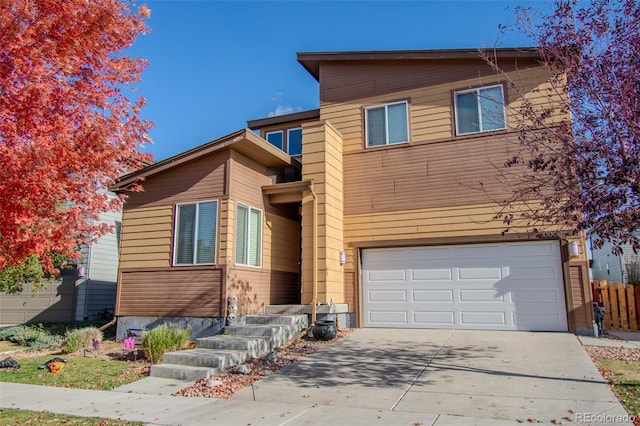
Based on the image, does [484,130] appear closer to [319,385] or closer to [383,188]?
[383,188]

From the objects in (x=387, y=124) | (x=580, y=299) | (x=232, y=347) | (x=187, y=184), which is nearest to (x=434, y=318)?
(x=580, y=299)

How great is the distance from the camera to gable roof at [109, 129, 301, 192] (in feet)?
36.3

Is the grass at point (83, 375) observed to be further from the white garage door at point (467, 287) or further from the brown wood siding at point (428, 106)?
the brown wood siding at point (428, 106)

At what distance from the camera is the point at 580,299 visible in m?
10.7

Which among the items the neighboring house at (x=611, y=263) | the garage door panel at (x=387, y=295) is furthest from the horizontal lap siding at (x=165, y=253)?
the neighboring house at (x=611, y=263)

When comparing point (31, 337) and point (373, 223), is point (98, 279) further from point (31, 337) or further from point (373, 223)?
point (373, 223)

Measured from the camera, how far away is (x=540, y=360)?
27.0ft

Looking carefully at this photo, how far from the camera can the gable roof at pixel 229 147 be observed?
11.1 meters

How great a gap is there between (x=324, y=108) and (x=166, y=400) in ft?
31.9

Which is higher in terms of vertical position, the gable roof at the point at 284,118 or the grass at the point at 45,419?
the gable roof at the point at 284,118

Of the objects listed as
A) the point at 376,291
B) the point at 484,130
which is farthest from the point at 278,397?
the point at 484,130

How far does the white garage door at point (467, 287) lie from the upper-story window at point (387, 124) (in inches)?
124

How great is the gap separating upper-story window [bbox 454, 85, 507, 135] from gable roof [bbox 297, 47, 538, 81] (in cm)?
91

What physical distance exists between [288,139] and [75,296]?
33.2 feet
